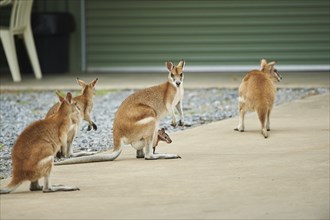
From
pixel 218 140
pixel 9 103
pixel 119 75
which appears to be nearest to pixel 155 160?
pixel 218 140

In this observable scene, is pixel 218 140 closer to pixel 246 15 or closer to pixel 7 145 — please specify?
pixel 7 145

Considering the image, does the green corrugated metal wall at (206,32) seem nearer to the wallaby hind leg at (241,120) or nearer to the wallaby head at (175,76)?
the wallaby hind leg at (241,120)

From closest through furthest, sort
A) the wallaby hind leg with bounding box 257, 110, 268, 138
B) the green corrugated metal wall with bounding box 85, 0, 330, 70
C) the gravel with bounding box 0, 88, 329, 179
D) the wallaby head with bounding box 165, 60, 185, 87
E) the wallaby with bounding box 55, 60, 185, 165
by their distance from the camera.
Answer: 1. the wallaby with bounding box 55, 60, 185, 165
2. the wallaby head with bounding box 165, 60, 185, 87
3. the wallaby hind leg with bounding box 257, 110, 268, 138
4. the gravel with bounding box 0, 88, 329, 179
5. the green corrugated metal wall with bounding box 85, 0, 330, 70

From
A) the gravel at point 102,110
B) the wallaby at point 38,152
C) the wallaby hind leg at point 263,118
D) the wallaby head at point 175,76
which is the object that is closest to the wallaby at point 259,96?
the wallaby hind leg at point 263,118

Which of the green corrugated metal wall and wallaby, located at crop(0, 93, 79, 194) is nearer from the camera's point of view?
wallaby, located at crop(0, 93, 79, 194)

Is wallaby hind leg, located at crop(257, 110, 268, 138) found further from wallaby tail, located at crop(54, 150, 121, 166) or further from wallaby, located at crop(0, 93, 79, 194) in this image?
wallaby, located at crop(0, 93, 79, 194)

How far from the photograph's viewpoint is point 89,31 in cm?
1959

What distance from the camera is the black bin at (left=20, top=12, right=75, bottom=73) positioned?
1888 centimetres

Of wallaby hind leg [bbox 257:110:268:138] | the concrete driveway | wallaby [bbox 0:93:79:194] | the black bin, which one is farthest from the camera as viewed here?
the black bin

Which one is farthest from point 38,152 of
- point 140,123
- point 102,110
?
point 102,110

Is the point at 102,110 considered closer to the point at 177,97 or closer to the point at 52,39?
the point at 177,97

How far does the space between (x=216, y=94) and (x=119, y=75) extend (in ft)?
11.8

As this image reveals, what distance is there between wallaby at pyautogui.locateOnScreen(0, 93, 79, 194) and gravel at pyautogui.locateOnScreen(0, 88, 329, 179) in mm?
1482

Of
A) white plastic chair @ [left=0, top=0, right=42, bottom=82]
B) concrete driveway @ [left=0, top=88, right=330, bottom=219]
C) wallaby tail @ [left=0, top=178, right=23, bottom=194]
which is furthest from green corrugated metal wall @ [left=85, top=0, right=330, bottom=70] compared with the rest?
wallaby tail @ [left=0, top=178, right=23, bottom=194]
